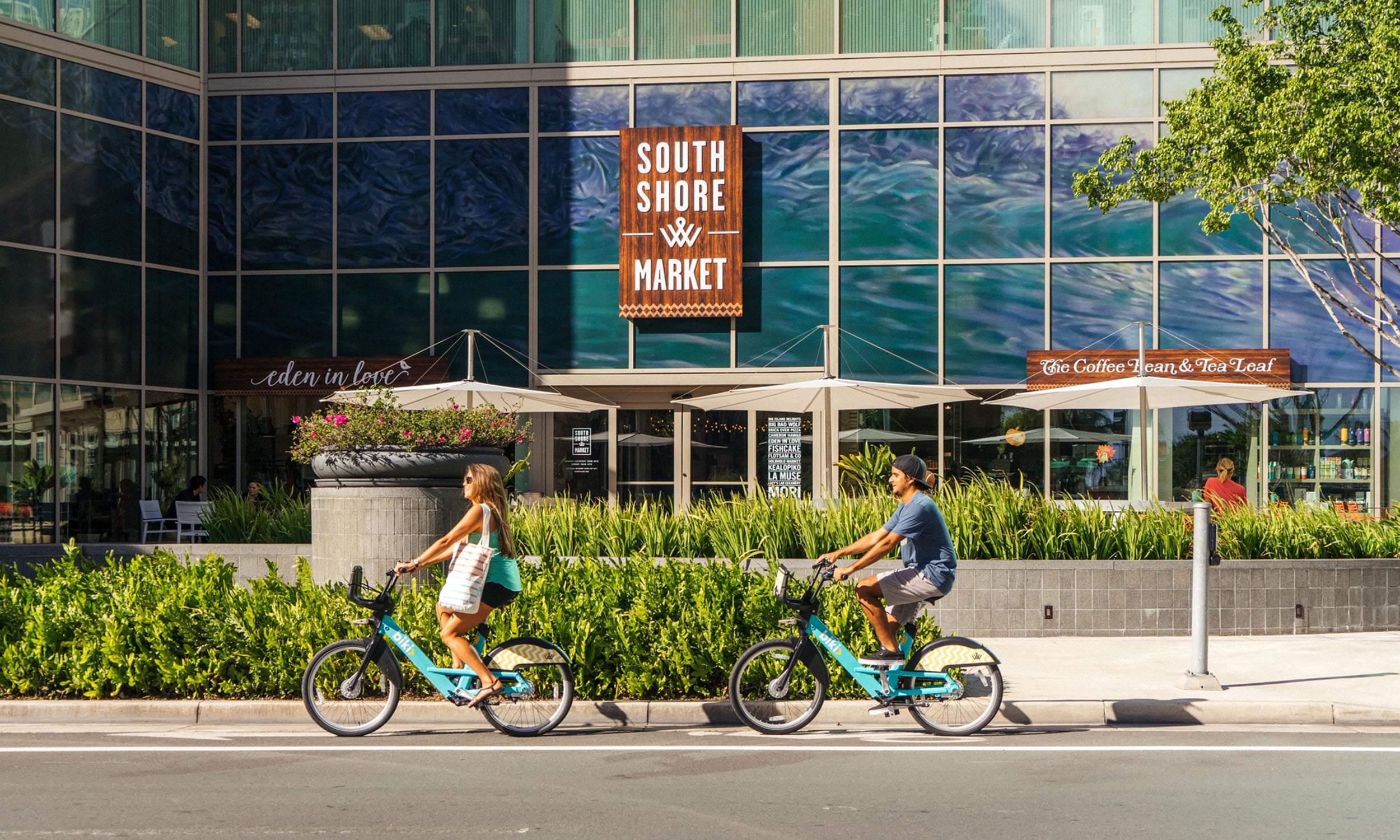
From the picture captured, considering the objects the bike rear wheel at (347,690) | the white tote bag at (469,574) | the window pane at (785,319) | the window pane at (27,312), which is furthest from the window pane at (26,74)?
the white tote bag at (469,574)

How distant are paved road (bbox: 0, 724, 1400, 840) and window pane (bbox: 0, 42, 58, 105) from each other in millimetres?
14759

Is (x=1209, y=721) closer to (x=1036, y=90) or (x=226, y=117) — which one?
(x=1036, y=90)

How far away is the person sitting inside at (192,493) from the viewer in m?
20.0

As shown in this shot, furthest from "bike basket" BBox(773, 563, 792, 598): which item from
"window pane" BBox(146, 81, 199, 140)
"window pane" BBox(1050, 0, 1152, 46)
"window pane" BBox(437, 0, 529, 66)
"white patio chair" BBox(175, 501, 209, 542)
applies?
"window pane" BBox(146, 81, 199, 140)

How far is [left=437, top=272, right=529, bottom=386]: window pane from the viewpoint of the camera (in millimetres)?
22703

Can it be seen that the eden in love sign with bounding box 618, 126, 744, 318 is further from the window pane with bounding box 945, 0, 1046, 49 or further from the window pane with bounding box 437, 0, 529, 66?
the window pane with bounding box 945, 0, 1046, 49

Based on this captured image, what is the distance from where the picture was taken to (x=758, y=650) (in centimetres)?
848

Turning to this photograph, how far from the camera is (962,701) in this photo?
8562 mm

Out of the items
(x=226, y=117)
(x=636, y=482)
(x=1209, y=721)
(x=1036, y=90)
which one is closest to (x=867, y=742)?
(x=1209, y=721)

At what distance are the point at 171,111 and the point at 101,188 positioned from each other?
6.59 feet

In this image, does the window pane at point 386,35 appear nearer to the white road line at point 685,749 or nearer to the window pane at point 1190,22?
the window pane at point 1190,22

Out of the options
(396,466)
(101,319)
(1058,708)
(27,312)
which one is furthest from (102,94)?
(1058,708)

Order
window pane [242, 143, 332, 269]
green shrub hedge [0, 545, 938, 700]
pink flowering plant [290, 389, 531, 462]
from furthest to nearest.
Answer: window pane [242, 143, 332, 269]
pink flowering plant [290, 389, 531, 462]
green shrub hedge [0, 545, 938, 700]

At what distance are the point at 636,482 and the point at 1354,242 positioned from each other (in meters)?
12.4
